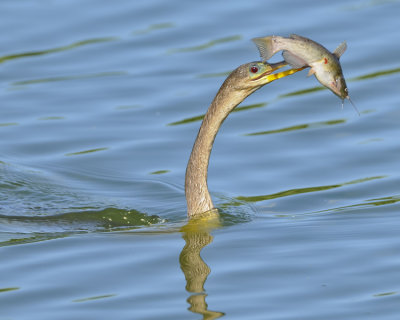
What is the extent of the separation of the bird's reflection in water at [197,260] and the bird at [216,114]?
128 millimetres

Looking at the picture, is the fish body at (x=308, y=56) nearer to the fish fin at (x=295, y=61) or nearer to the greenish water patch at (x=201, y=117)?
the fish fin at (x=295, y=61)

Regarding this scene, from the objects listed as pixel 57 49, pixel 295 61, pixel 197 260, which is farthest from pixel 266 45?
pixel 57 49

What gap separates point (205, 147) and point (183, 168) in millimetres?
1808

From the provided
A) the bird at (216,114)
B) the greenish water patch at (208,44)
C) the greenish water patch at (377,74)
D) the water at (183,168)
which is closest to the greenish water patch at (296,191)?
the water at (183,168)

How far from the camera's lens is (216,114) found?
26.8ft

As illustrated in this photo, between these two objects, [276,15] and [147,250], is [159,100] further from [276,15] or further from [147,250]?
[147,250]

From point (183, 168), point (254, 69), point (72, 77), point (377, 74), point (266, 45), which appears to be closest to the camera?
point (266, 45)

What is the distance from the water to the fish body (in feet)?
3.74

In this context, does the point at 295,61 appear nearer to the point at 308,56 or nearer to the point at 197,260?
the point at 308,56

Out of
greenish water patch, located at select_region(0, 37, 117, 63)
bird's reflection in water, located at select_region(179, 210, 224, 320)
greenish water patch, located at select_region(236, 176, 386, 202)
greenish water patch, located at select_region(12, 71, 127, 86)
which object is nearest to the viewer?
bird's reflection in water, located at select_region(179, 210, 224, 320)

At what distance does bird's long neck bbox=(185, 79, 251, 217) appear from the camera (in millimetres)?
8070

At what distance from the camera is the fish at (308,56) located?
756 centimetres

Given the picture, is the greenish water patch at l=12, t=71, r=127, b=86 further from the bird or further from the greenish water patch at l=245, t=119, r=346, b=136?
the bird

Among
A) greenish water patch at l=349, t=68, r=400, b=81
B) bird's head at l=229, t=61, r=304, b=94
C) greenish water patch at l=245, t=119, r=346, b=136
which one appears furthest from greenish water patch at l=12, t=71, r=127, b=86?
bird's head at l=229, t=61, r=304, b=94
